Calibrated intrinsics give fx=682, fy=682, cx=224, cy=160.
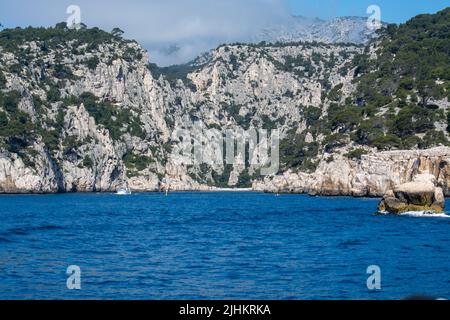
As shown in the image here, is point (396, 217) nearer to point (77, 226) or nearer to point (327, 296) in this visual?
point (77, 226)

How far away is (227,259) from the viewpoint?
127ft

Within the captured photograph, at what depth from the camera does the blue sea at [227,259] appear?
2828 cm

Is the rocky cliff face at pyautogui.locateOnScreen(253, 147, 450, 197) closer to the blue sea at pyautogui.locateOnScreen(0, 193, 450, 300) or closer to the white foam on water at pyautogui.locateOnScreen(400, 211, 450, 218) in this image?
the white foam on water at pyautogui.locateOnScreen(400, 211, 450, 218)

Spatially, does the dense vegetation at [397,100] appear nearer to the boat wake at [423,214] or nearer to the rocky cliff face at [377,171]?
the rocky cliff face at [377,171]

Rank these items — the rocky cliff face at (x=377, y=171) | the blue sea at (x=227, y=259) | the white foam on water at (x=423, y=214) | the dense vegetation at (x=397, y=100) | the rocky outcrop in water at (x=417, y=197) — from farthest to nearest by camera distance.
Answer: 1. the dense vegetation at (x=397, y=100)
2. the rocky cliff face at (x=377, y=171)
3. the white foam on water at (x=423, y=214)
4. the rocky outcrop in water at (x=417, y=197)
5. the blue sea at (x=227, y=259)

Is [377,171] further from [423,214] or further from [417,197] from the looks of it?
[417,197]

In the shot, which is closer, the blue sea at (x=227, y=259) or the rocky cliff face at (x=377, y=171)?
the blue sea at (x=227, y=259)

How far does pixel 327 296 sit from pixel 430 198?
50.8 m

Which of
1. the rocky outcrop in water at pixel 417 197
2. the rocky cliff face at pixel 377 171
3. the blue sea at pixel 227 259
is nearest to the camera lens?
the blue sea at pixel 227 259

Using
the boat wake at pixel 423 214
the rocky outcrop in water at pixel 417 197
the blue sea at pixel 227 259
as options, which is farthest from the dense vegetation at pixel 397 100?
the blue sea at pixel 227 259

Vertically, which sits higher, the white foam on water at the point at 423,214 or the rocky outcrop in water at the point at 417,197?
the rocky outcrop in water at the point at 417,197

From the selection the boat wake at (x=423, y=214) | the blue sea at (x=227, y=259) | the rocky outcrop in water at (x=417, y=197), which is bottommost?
the boat wake at (x=423, y=214)

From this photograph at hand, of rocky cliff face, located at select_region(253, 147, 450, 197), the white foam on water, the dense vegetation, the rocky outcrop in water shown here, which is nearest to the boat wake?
the white foam on water
